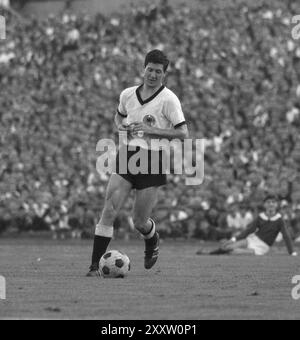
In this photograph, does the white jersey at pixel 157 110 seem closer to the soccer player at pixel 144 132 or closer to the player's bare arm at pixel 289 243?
the soccer player at pixel 144 132

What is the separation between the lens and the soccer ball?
492 inches

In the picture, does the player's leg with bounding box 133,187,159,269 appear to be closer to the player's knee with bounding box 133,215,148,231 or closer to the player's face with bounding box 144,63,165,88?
the player's knee with bounding box 133,215,148,231

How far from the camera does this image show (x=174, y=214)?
86.2 ft

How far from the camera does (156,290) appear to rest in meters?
11.0

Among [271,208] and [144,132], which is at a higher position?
[144,132]

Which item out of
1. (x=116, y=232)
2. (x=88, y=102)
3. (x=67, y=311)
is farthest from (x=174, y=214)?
(x=67, y=311)

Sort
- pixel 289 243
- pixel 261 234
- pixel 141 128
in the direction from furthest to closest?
1. pixel 261 234
2. pixel 289 243
3. pixel 141 128

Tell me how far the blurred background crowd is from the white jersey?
42.2 ft

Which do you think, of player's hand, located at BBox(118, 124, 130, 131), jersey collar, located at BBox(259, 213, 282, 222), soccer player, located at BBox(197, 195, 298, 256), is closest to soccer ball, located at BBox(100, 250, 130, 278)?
player's hand, located at BBox(118, 124, 130, 131)

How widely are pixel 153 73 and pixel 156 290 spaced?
2962 mm

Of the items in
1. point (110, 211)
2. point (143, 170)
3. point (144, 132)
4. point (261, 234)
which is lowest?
point (261, 234)

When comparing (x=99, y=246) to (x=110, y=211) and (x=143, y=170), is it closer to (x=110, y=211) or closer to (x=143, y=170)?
(x=110, y=211)

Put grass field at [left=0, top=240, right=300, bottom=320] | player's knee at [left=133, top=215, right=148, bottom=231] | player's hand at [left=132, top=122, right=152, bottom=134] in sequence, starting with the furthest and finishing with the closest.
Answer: player's knee at [left=133, top=215, right=148, bottom=231] → player's hand at [left=132, top=122, right=152, bottom=134] → grass field at [left=0, top=240, right=300, bottom=320]

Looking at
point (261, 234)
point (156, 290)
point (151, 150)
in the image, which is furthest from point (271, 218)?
point (156, 290)
